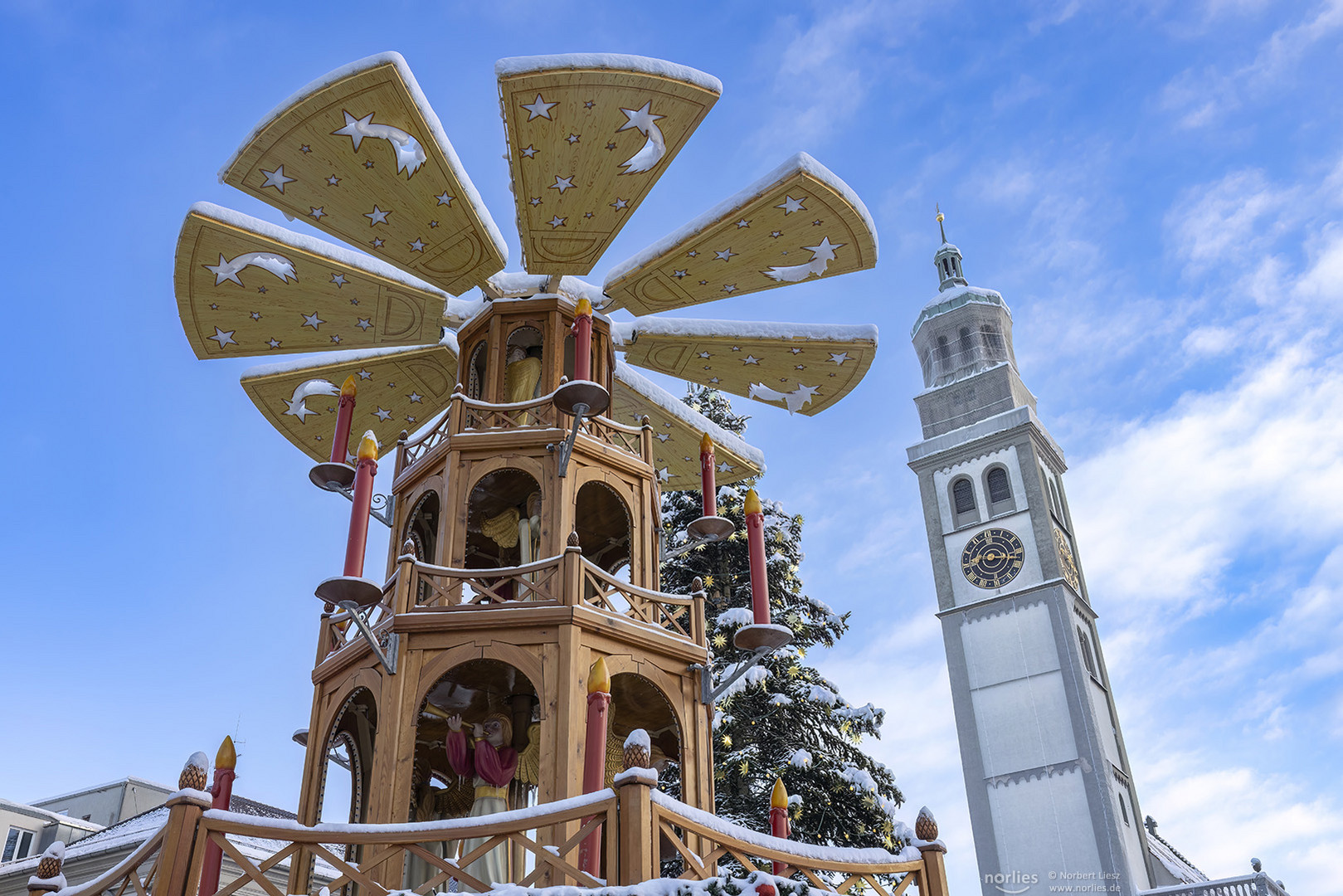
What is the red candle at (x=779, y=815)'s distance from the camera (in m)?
10.9

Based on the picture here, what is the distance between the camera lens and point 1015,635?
57.0m

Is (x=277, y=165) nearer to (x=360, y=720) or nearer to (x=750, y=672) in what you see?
(x=360, y=720)

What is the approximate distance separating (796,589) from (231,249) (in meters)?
14.7

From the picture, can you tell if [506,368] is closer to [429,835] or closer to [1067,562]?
[429,835]

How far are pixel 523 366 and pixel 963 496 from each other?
50893 mm

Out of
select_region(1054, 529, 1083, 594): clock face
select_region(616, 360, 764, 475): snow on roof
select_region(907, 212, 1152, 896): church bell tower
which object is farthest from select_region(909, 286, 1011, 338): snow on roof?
select_region(616, 360, 764, 475): snow on roof

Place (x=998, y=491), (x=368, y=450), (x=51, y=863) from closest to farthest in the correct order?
1. (x=51, y=863)
2. (x=368, y=450)
3. (x=998, y=491)

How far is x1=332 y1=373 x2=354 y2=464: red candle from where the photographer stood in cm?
1349

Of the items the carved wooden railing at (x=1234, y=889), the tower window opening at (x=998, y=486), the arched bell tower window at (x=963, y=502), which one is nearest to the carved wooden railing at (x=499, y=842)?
the carved wooden railing at (x=1234, y=889)

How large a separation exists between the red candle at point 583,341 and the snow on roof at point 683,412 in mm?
3772

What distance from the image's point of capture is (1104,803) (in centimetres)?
5016

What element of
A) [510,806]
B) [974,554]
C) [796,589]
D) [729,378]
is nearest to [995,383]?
[974,554]

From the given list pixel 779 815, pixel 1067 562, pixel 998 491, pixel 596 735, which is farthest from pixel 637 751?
pixel 998 491

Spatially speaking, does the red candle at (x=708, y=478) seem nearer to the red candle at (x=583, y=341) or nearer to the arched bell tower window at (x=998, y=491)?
the red candle at (x=583, y=341)
